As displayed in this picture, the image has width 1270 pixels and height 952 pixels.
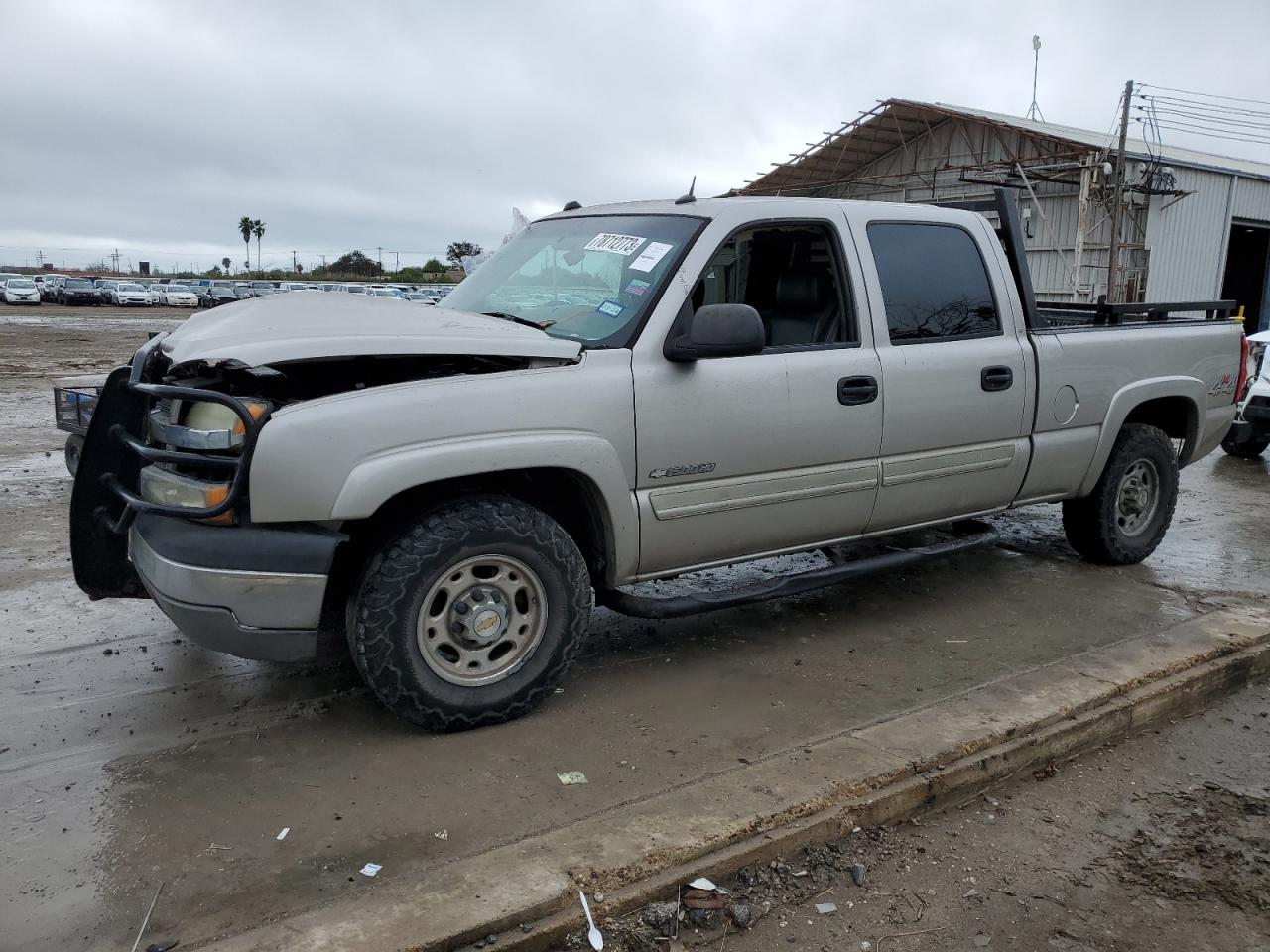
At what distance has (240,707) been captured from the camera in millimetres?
4000

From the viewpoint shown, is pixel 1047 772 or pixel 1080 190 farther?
pixel 1080 190

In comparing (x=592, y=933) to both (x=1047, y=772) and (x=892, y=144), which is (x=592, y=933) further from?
(x=892, y=144)

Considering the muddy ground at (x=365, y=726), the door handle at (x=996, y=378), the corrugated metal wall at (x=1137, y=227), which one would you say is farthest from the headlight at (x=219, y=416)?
the corrugated metal wall at (x=1137, y=227)

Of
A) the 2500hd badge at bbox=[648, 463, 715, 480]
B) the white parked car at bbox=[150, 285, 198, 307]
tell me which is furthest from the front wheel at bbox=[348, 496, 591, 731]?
the white parked car at bbox=[150, 285, 198, 307]

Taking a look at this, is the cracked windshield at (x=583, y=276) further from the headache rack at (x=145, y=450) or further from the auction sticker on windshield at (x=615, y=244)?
the headache rack at (x=145, y=450)

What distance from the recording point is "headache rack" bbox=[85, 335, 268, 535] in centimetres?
330

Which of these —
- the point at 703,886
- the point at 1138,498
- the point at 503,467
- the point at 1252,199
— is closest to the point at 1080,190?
the point at 1252,199

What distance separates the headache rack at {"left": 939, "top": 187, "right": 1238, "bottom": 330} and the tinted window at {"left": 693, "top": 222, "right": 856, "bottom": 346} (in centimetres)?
115

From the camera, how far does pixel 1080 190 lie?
26.5 m

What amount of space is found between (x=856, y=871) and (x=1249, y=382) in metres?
9.25

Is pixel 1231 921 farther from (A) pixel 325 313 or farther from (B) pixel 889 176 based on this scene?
(B) pixel 889 176

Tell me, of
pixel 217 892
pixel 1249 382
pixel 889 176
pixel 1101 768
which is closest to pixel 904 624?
pixel 1101 768

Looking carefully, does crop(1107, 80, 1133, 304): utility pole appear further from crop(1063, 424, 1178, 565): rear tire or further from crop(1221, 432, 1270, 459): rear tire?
crop(1063, 424, 1178, 565): rear tire

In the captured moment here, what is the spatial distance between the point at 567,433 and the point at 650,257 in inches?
36.5
